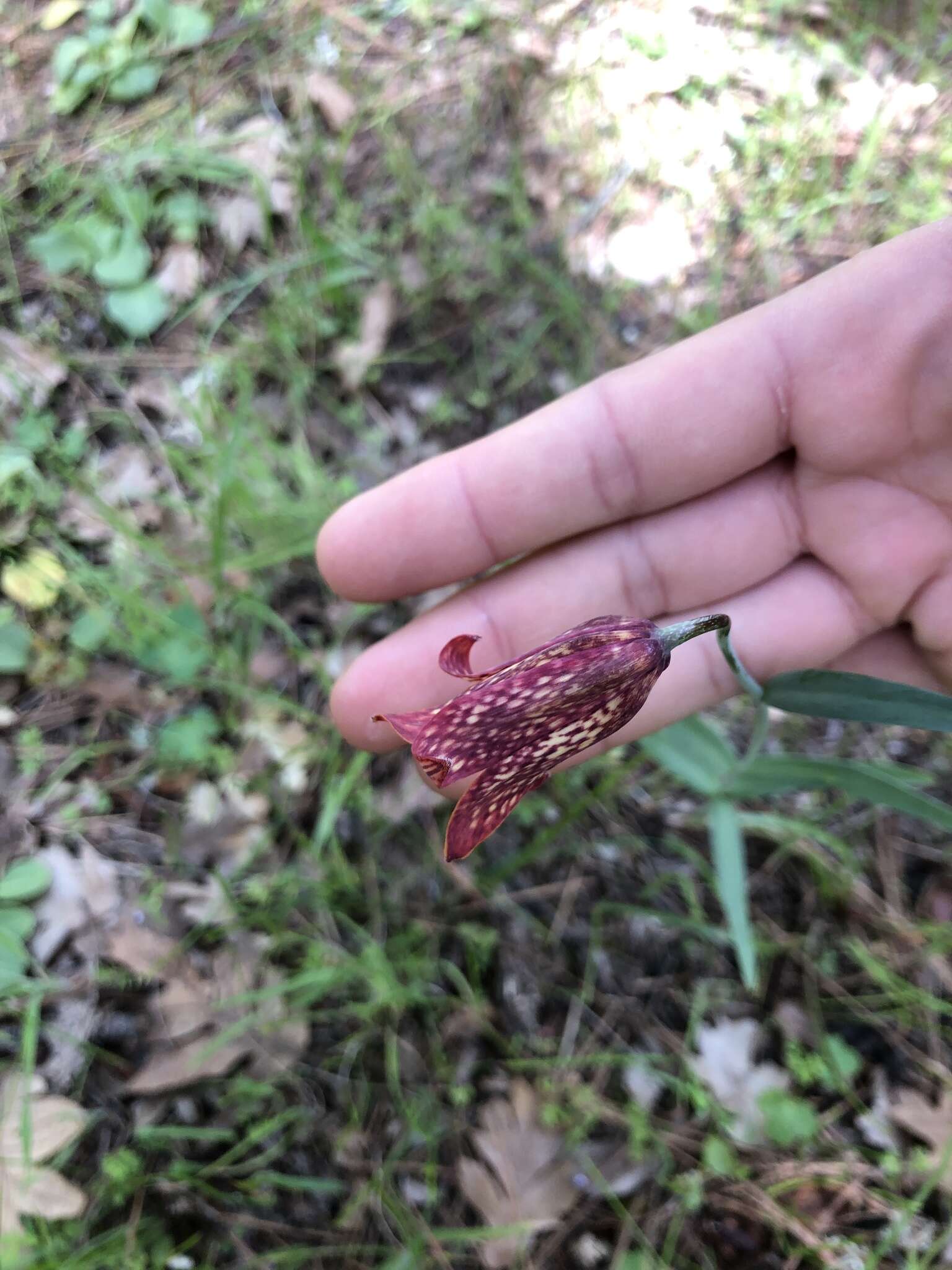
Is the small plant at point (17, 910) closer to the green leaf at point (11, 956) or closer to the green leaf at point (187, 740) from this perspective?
the green leaf at point (11, 956)

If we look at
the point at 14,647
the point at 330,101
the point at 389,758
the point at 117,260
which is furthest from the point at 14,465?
the point at 330,101

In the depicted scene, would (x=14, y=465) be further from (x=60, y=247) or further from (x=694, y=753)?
(x=694, y=753)

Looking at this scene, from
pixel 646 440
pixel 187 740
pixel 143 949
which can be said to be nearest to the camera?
pixel 646 440

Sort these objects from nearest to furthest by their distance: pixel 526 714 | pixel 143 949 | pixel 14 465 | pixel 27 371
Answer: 1. pixel 526 714
2. pixel 143 949
3. pixel 14 465
4. pixel 27 371

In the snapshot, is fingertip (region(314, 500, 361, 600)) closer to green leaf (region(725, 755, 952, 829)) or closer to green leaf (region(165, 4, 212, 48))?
green leaf (region(725, 755, 952, 829))

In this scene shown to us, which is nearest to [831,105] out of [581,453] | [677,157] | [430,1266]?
[677,157]

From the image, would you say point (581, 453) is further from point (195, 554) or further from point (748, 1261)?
point (748, 1261)

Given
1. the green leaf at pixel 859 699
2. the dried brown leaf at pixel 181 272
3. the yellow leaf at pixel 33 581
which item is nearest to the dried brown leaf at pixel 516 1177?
the green leaf at pixel 859 699

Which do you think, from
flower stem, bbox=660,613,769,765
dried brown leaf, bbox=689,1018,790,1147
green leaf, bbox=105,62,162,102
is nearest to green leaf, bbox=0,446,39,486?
green leaf, bbox=105,62,162,102
